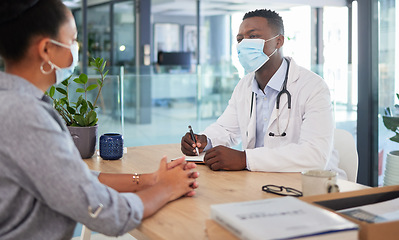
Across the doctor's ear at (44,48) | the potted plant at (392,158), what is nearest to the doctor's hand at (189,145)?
the doctor's ear at (44,48)

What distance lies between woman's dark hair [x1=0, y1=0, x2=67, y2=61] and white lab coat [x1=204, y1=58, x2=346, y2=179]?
→ 1.00m

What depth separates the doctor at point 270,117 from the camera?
195 cm

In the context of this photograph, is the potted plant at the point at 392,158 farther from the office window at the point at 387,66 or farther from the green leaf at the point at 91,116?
the green leaf at the point at 91,116

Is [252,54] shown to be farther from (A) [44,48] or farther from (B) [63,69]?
(A) [44,48]

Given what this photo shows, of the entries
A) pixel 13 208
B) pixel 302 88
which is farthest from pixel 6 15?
pixel 302 88

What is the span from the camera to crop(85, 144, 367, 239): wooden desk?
4.13ft

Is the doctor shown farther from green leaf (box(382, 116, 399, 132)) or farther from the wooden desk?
green leaf (box(382, 116, 399, 132))

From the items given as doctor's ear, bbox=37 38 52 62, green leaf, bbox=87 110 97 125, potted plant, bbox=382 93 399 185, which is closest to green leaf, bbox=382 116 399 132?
potted plant, bbox=382 93 399 185

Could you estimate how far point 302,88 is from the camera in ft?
7.60

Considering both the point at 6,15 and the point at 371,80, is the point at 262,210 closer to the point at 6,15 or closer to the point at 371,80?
the point at 6,15

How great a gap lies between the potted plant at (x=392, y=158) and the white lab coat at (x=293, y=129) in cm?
181

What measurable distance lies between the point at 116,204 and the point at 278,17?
5.87ft

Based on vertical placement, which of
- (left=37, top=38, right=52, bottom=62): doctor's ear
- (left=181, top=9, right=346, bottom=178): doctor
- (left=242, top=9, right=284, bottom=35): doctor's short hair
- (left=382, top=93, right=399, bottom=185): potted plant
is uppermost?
(left=242, top=9, right=284, bottom=35): doctor's short hair

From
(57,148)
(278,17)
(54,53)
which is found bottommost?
(57,148)
